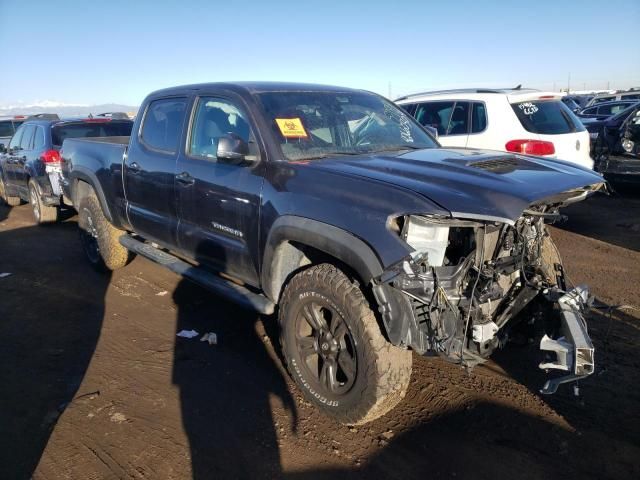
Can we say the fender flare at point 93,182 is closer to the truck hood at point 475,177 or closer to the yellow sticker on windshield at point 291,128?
the yellow sticker on windshield at point 291,128

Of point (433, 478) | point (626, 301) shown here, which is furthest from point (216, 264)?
point (626, 301)

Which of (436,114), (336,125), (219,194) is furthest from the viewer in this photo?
(436,114)

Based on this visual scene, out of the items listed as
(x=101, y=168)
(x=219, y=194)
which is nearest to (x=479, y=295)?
(x=219, y=194)

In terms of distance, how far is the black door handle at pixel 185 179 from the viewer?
3812 mm

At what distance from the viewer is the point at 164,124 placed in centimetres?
443

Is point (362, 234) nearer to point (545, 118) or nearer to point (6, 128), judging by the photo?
point (545, 118)

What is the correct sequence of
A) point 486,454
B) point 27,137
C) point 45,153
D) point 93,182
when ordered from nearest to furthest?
1. point 486,454
2. point 93,182
3. point 45,153
4. point 27,137

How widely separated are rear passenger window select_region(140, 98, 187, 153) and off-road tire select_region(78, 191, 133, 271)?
1309mm

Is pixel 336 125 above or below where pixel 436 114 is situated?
below

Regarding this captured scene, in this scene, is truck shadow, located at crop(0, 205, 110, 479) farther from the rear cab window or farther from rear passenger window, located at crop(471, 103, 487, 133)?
the rear cab window

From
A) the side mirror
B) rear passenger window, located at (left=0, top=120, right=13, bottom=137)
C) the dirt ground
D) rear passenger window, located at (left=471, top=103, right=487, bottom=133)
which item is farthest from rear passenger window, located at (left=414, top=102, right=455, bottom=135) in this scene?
rear passenger window, located at (left=0, top=120, right=13, bottom=137)

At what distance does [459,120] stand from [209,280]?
5095mm

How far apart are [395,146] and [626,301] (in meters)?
2.62

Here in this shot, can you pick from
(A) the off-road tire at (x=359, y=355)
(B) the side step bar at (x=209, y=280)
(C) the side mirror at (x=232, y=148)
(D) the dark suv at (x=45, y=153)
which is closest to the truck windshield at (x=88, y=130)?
(D) the dark suv at (x=45, y=153)
